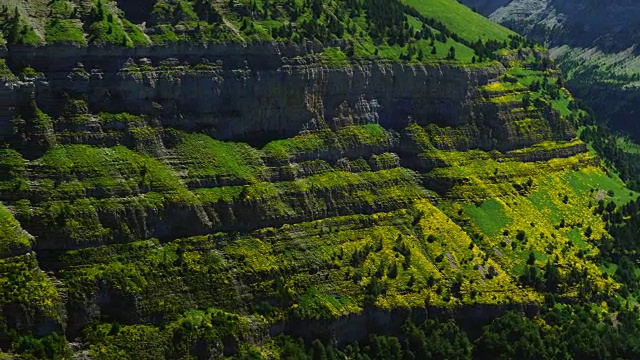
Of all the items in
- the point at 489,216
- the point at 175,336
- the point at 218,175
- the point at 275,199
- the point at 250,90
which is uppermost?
the point at 250,90

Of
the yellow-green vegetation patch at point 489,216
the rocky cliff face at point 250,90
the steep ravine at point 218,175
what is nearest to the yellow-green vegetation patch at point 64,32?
the rocky cliff face at point 250,90

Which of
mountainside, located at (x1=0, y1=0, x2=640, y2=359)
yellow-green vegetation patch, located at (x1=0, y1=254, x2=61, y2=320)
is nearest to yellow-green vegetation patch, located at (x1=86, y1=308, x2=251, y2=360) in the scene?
mountainside, located at (x1=0, y1=0, x2=640, y2=359)

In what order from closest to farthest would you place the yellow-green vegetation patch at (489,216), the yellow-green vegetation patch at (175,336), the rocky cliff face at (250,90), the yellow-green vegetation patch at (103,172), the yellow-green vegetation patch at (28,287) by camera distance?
the yellow-green vegetation patch at (28,287)
the yellow-green vegetation patch at (175,336)
the yellow-green vegetation patch at (103,172)
the rocky cliff face at (250,90)
the yellow-green vegetation patch at (489,216)

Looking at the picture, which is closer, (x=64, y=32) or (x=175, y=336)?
(x=175, y=336)

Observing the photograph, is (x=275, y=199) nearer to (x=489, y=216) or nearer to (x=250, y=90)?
(x=250, y=90)

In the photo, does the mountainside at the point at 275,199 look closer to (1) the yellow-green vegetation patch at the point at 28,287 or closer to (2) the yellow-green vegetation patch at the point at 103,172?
(1) the yellow-green vegetation patch at the point at 28,287

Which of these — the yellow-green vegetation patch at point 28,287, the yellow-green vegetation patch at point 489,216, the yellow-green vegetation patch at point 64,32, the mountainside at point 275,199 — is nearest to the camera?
Result: the yellow-green vegetation patch at point 28,287

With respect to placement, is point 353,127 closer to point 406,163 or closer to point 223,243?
point 406,163

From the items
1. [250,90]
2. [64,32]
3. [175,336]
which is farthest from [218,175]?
[64,32]

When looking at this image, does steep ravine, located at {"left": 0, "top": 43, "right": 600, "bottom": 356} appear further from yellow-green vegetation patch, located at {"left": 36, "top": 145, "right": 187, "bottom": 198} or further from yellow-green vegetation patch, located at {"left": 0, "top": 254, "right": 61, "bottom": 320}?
yellow-green vegetation patch, located at {"left": 0, "top": 254, "right": 61, "bottom": 320}
